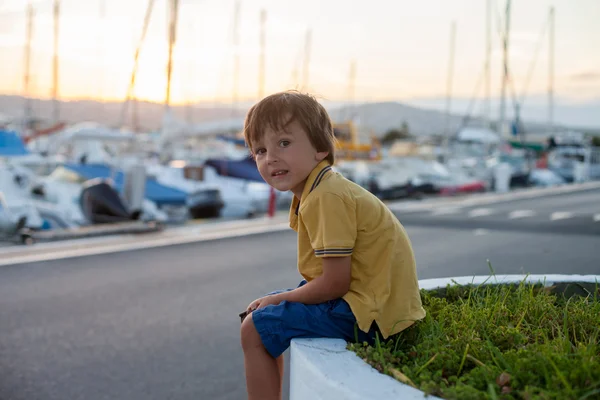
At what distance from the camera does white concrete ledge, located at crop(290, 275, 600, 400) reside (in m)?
2.05

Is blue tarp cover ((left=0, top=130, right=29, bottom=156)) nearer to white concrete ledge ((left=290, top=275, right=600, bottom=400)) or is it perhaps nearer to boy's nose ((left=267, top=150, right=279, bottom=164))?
boy's nose ((left=267, top=150, right=279, bottom=164))

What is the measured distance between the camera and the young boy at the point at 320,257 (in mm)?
2586

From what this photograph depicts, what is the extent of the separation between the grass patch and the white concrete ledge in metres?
0.06

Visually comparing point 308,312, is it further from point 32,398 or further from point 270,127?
point 32,398

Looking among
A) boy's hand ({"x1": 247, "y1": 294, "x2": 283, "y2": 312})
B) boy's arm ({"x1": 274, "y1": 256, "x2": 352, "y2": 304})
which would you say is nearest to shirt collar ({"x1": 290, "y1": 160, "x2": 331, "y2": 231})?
boy's arm ({"x1": 274, "y1": 256, "x2": 352, "y2": 304})

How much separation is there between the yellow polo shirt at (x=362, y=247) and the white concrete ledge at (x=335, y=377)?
221 mm

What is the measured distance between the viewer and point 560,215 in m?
16.2

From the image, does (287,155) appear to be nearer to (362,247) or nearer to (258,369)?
(362,247)

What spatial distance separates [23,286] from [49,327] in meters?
1.68

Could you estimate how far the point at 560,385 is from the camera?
6.78 feet

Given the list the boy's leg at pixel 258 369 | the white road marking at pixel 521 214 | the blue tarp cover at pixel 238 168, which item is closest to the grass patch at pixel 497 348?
the boy's leg at pixel 258 369

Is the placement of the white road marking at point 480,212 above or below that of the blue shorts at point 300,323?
below

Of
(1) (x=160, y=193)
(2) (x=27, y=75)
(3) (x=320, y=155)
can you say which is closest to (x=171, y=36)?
(1) (x=160, y=193)

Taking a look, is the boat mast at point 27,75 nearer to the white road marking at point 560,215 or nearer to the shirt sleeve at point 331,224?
the white road marking at point 560,215
